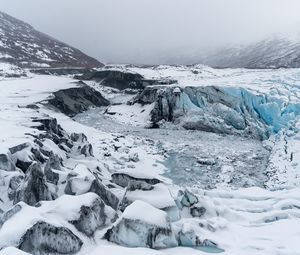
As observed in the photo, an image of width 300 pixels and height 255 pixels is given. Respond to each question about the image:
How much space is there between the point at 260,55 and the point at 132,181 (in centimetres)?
10848

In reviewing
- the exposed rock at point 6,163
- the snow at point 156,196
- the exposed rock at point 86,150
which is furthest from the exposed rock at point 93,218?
the exposed rock at point 86,150

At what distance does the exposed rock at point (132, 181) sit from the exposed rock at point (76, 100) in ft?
65.6

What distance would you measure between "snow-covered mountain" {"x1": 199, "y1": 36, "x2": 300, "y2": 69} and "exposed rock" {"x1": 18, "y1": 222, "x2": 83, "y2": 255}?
8239 centimetres

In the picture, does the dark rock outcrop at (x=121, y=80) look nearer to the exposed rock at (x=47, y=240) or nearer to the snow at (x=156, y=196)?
the snow at (x=156, y=196)

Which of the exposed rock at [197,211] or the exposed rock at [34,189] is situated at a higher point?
the exposed rock at [34,189]

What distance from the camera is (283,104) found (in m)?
31.6

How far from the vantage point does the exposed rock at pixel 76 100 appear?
35.9 meters

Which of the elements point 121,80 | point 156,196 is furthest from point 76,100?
point 156,196

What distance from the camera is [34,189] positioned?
13383 mm

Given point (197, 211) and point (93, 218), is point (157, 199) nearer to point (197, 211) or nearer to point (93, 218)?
point (197, 211)

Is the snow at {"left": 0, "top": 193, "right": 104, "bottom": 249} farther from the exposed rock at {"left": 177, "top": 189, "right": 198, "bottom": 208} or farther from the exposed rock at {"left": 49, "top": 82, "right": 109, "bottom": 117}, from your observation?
the exposed rock at {"left": 49, "top": 82, "right": 109, "bottom": 117}

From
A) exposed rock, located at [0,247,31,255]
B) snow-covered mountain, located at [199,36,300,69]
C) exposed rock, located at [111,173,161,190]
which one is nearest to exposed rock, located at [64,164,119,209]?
exposed rock, located at [111,173,161,190]

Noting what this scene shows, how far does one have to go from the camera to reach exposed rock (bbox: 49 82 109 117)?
35938 millimetres

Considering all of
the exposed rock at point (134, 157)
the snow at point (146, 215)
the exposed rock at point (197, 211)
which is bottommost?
the exposed rock at point (134, 157)
